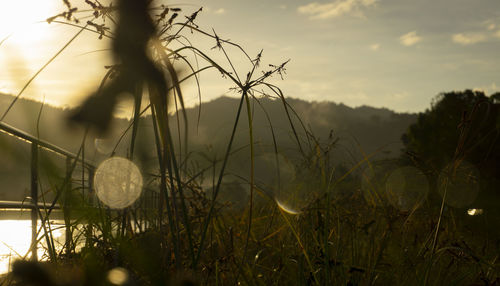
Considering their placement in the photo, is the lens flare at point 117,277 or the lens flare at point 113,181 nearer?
the lens flare at point 117,277

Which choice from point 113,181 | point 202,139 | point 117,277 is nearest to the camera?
point 117,277

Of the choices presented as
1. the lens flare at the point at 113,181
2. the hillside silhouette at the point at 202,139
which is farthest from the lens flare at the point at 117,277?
the lens flare at the point at 113,181

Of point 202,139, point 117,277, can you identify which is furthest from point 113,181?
point 117,277

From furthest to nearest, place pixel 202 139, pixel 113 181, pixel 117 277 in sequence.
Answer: pixel 202 139, pixel 113 181, pixel 117 277

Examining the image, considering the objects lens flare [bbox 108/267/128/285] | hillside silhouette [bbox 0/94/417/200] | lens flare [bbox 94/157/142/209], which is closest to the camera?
lens flare [bbox 108/267/128/285]

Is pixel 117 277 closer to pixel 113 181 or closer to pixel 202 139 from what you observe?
pixel 113 181

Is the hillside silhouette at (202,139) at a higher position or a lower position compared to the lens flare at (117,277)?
higher

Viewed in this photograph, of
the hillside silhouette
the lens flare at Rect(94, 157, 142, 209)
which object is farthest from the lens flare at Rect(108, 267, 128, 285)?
the lens flare at Rect(94, 157, 142, 209)

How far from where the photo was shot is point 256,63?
45.1 inches

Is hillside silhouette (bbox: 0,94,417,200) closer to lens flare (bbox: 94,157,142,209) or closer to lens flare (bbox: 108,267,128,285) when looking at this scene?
lens flare (bbox: 94,157,142,209)

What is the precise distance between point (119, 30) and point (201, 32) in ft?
0.62

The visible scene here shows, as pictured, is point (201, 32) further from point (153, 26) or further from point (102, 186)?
point (102, 186)

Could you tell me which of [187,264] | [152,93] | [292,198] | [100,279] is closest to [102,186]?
[187,264]

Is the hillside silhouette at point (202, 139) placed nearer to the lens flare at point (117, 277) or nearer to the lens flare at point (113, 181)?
the lens flare at point (113, 181)
